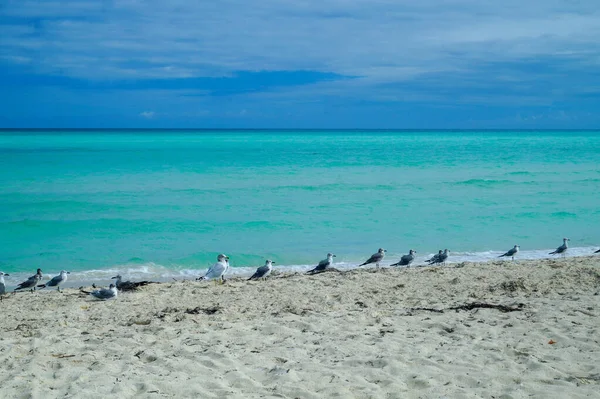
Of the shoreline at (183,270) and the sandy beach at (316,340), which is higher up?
the sandy beach at (316,340)

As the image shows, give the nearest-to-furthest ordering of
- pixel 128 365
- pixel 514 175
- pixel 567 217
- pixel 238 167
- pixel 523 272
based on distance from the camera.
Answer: pixel 128 365, pixel 523 272, pixel 567 217, pixel 514 175, pixel 238 167

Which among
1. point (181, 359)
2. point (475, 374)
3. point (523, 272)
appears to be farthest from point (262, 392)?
point (523, 272)

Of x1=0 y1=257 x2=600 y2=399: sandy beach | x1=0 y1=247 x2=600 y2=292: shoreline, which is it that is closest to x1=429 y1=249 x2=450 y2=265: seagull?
x1=0 y1=247 x2=600 y2=292: shoreline

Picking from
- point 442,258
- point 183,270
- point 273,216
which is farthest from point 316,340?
point 273,216

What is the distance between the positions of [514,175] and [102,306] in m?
35.7

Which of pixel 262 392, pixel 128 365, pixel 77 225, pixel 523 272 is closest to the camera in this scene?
pixel 262 392

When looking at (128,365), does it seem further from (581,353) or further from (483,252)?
(483,252)

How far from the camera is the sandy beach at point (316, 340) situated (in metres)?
5.84

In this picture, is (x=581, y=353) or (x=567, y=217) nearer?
(x=581, y=353)

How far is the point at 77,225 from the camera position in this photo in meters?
20.9

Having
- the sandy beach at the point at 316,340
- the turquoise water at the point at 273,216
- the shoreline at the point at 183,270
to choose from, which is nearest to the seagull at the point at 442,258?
the shoreline at the point at 183,270

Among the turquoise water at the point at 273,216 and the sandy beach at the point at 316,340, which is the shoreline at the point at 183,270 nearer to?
the turquoise water at the point at 273,216

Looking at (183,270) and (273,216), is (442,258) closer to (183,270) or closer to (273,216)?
(183,270)

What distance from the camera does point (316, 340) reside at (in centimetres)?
734
